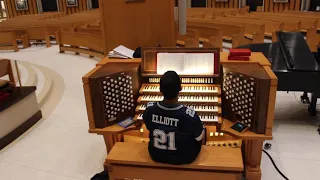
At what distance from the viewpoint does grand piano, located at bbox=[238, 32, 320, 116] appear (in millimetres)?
3324

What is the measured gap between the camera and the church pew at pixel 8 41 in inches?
371

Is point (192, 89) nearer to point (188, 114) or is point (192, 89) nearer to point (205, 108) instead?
point (205, 108)

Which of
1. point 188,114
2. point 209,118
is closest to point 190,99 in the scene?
point 209,118

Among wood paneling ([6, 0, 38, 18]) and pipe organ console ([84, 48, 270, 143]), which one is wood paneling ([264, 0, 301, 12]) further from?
wood paneling ([6, 0, 38, 18])

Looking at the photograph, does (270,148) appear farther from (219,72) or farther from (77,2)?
(77,2)

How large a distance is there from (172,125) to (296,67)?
6.83ft

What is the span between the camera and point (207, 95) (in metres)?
2.70

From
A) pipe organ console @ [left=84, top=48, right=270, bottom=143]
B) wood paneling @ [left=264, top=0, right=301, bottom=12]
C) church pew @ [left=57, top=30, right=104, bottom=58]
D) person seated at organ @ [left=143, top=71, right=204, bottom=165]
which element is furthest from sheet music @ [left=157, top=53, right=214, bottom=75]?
wood paneling @ [left=264, top=0, right=301, bottom=12]

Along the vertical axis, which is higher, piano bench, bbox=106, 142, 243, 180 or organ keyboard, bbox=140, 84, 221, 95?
organ keyboard, bbox=140, 84, 221, 95

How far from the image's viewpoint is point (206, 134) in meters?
2.97

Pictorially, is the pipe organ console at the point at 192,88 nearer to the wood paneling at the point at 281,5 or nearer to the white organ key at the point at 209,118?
the white organ key at the point at 209,118

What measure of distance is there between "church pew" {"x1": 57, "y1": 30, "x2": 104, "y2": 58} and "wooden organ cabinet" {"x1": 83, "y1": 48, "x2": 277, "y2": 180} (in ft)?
15.9

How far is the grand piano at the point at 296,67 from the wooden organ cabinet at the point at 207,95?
67 centimetres

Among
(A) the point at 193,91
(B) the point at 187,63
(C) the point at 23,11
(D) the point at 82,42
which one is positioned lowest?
(D) the point at 82,42
